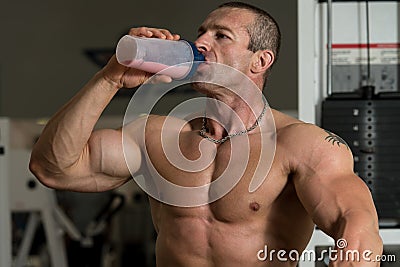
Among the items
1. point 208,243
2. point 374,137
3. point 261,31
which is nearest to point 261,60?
point 261,31

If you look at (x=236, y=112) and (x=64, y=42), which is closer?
(x=236, y=112)

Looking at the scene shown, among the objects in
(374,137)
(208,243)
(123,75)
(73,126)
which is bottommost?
(208,243)

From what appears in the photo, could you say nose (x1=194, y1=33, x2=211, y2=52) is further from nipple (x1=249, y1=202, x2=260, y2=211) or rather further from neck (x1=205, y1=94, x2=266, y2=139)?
nipple (x1=249, y1=202, x2=260, y2=211)

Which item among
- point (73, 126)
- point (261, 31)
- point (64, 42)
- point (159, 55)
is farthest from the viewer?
point (64, 42)

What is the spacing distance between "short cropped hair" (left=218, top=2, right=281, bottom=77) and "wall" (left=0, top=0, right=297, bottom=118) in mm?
4736

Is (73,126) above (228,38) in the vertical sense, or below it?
below

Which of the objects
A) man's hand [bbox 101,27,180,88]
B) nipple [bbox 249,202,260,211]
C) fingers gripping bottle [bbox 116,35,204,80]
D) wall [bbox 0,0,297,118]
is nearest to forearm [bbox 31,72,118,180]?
man's hand [bbox 101,27,180,88]

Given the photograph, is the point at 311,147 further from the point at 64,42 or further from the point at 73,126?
the point at 64,42

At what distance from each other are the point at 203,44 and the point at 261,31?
152 mm

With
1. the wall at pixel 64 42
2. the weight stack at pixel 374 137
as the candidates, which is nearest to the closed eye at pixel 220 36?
the weight stack at pixel 374 137

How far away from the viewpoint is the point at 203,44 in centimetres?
164

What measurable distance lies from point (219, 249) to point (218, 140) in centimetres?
24

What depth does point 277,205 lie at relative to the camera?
1.66 meters

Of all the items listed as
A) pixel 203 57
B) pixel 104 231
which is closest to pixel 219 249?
pixel 203 57
